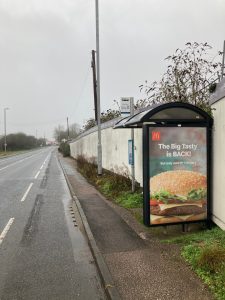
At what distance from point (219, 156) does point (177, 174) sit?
2.76ft

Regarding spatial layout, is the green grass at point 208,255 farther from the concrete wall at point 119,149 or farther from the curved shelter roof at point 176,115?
the concrete wall at point 119,149

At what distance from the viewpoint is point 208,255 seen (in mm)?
5566

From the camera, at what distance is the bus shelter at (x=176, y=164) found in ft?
24.3

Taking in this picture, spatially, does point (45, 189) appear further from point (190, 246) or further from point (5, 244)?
point (190, 246)

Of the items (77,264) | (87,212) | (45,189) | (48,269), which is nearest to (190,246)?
(77,264)

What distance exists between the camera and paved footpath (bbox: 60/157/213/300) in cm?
488

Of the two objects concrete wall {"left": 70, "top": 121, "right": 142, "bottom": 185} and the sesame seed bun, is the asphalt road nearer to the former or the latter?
the sesame seed bun

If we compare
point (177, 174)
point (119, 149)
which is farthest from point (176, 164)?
point (119, 149)

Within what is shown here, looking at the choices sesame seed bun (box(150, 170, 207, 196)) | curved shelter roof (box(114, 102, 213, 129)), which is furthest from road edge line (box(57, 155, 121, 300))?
curved shelter roof (box(114, 102, 213, 129))

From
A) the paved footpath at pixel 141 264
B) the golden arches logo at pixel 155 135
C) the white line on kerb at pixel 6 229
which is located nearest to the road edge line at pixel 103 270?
the paved footpath at pixel 141 264

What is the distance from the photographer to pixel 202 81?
1220cm

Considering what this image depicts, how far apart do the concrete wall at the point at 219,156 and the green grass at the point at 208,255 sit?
0.36 meters

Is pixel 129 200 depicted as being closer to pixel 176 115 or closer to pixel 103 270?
pixel 176 115

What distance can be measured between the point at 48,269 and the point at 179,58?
8430 mm
